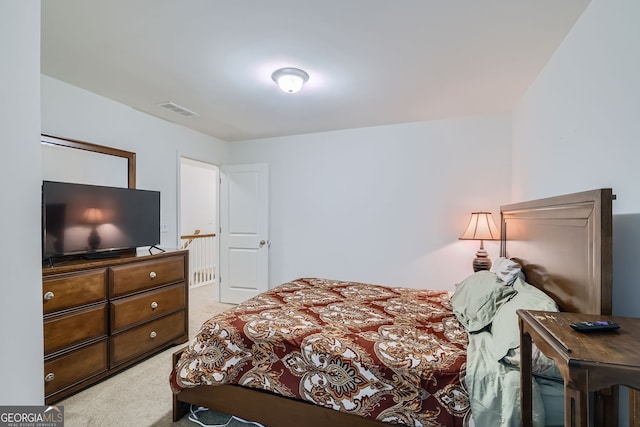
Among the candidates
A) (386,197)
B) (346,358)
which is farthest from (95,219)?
(386,197)

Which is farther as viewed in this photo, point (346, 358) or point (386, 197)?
point (386, 197)

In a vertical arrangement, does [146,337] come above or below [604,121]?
below

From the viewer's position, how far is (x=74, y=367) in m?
2.19

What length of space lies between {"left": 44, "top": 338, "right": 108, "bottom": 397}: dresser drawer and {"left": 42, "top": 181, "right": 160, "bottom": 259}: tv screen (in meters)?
0.74

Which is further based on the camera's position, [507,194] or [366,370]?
[507,194]

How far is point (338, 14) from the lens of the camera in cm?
172

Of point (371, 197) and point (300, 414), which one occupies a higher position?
point (371, 197)

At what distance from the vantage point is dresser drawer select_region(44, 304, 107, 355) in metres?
2.06

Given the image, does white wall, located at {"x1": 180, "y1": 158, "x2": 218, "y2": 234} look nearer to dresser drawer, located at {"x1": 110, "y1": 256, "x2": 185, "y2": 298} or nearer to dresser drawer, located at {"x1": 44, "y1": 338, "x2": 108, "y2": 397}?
dresser drawer, located at {"x1": 110, "y1": 256, "x2": 185, "y2": 298}

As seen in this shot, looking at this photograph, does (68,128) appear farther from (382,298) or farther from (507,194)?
(507,194)

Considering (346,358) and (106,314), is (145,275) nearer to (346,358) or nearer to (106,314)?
(106,314)

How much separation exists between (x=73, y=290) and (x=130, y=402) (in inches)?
35.2

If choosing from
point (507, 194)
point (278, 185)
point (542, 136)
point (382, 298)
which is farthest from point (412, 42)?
point (278, 185)

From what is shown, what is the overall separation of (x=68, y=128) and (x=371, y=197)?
3199 millimetres
